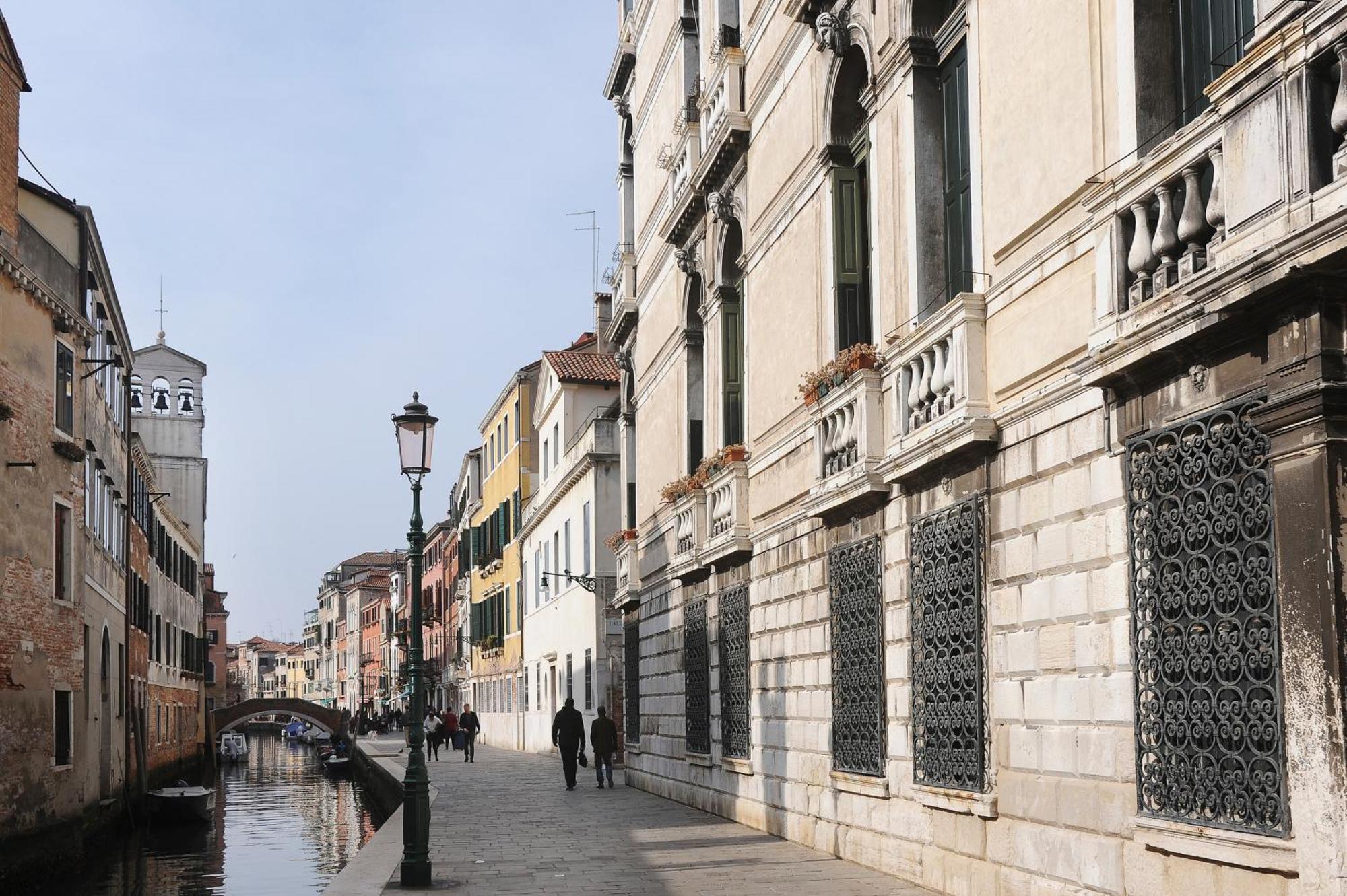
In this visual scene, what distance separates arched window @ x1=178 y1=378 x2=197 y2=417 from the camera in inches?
2205

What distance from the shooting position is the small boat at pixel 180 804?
95.9 feet

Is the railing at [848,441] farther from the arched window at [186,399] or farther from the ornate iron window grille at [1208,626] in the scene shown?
the arched window at [186,399]

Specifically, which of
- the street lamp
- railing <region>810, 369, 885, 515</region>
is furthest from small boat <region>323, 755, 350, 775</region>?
railing <region>810, 369, 885, 515</region>

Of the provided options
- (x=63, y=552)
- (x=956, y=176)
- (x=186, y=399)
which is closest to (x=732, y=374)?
(x=956, y=176)

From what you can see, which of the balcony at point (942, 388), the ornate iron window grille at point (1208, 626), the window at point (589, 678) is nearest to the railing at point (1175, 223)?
the ornate iron window grille at point (1208, 626)

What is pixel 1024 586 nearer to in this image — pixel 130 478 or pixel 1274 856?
pixel 1274 856

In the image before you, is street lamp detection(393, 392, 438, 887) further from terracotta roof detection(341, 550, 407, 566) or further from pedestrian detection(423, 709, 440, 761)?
terracotta roof detection(341, 550, 407, 566)

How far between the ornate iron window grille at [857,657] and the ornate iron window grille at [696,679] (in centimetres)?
492

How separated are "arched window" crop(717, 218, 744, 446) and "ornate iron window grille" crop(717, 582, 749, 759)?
1.83 meters

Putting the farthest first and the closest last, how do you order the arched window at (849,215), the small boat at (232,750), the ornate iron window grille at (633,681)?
the small boat at (232,750) < the ornate iron window grille at (633,681) < the arched window at (849,215)

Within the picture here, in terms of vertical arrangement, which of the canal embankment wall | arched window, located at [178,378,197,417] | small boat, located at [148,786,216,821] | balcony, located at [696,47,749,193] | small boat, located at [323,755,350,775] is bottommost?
small boat, located at [323,755,350,775]

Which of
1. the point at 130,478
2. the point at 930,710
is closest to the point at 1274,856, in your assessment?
the point at 930,710

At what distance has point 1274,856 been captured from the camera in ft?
20.2

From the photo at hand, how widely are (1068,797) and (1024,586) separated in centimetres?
123
